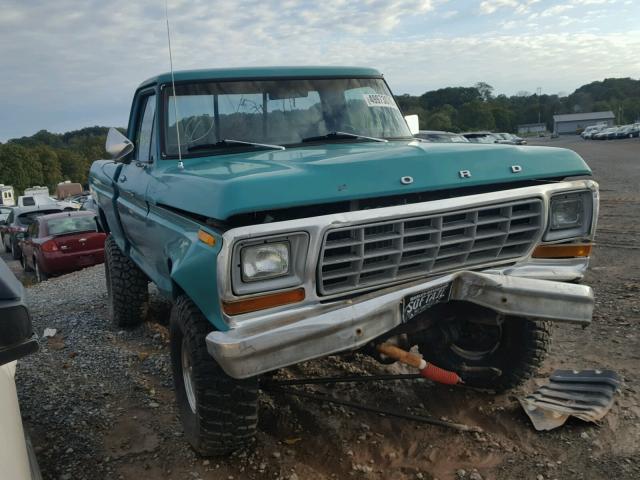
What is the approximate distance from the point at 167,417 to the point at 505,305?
2.22m

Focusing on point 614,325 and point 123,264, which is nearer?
point 614,325

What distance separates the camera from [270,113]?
4160mm

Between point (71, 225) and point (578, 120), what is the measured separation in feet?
361

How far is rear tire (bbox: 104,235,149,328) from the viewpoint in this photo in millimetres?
5562

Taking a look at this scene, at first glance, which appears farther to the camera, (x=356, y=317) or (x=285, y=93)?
(x=285, y=93)

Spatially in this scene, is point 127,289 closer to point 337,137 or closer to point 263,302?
point 337,137

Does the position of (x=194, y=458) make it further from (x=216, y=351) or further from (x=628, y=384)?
(x=628, y=384)

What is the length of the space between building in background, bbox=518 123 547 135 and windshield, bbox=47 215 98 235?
99430 millimetres

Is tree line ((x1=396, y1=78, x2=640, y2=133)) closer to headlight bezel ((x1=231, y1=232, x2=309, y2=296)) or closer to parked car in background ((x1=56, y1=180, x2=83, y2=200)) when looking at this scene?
parked car in background ((x1=56, y1=180, x2=83, y2=200))

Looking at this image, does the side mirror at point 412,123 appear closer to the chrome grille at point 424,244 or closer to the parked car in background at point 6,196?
the chrome grille at point 424,244

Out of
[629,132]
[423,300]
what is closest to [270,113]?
[423,300]

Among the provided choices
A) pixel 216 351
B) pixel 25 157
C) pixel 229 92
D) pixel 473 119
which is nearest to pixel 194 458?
pixel 216 351

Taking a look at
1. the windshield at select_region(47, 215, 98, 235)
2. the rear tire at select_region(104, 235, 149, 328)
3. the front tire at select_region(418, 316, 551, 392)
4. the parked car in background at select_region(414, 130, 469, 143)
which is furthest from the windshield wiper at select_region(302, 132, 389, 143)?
the windshield at select_region(47, 215, 98, 235)

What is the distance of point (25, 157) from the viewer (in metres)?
66.8
